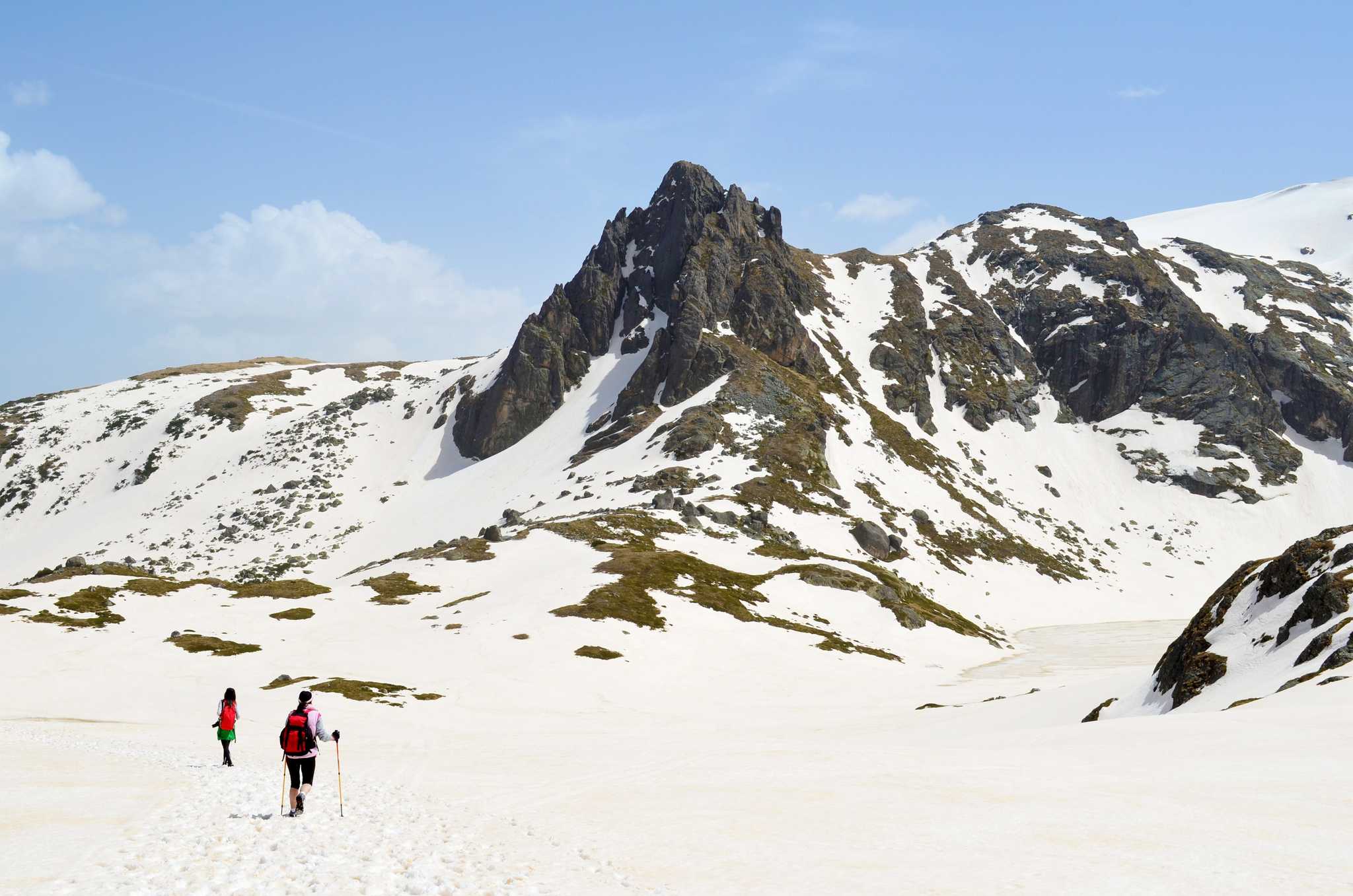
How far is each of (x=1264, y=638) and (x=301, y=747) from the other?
28923 millimetres

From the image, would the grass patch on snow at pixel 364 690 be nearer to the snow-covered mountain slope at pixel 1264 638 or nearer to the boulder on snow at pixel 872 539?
the snow-covered mountain slope at pixel 1264 638

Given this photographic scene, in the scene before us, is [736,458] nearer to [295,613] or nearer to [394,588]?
[394,588]

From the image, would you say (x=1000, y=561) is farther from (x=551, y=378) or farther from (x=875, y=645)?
(x=551, y=378)

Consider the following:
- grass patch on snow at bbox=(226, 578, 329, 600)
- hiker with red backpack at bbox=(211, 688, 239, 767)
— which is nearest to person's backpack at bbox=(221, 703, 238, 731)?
hiker with red backpack at bbox=(211, 688, 239, 767)

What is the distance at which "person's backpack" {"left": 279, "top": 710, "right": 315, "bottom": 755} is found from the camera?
18000 millimetres

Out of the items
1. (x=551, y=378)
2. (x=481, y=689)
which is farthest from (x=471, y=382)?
(x=481, y=689)

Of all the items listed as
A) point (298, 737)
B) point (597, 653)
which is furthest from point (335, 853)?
point (597, 653)

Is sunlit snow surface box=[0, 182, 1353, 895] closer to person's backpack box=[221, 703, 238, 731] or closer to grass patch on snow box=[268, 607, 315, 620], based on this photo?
grass patch on snow box=[268, 607, 315, 620]

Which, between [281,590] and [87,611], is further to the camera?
[281,590]

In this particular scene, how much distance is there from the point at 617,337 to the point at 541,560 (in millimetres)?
94785

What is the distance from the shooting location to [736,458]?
107562 millimetres

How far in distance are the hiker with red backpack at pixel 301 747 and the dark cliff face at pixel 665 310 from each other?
11100 cm

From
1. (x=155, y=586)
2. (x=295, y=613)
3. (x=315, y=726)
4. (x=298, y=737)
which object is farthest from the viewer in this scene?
(x=155, y=586)

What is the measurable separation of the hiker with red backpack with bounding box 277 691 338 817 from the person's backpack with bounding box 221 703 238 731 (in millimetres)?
8325
